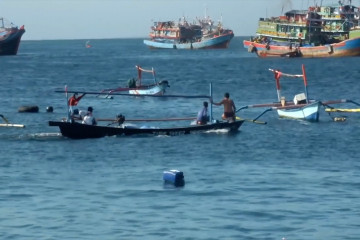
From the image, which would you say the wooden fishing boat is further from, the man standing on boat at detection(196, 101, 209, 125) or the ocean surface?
the man standing on boat at detection(196, 101, 209, 125)

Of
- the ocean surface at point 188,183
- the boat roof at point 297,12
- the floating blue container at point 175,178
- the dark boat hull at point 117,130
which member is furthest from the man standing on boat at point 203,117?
the boat roof at point 297,12

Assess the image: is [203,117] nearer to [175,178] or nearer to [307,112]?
[307,112]

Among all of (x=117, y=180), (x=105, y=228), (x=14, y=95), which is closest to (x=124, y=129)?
(x=117, y=180)

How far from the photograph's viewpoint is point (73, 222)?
3050cm

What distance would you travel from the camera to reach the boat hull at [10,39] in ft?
617

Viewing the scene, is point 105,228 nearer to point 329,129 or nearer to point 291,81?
point 329,129

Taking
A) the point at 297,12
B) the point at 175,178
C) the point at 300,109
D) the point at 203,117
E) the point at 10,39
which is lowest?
the point at 10,39

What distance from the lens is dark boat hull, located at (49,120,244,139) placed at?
47.9 metres

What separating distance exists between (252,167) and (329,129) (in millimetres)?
13724

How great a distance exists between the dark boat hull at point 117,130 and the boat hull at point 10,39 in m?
141

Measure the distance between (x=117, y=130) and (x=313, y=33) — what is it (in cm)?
10530

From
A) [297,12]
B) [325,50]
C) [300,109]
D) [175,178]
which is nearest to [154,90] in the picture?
[300,109]

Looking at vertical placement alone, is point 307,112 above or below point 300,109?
below

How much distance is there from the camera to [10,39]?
634 ft
